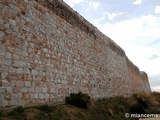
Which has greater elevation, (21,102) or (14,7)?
(14,7)

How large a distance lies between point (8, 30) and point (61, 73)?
2907 mm

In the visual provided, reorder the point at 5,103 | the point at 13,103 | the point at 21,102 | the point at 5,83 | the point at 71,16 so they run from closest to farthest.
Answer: the point at 5,103 < the point at 5,83 < the point at 13,103 < the point at 21,102 < the point at 71,16

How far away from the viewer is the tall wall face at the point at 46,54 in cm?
543

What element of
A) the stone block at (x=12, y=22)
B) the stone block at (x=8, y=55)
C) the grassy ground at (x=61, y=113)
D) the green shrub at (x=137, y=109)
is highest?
the stone block at (x=12, y=22)

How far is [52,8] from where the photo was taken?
7.89 meters

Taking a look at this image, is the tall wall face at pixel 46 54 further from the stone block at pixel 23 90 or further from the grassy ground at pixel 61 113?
the grassy ground at pixel 61 113

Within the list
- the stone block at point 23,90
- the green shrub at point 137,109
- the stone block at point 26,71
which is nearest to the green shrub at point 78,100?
the stone block at point 23,90

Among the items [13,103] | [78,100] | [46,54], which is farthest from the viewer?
[78,100]

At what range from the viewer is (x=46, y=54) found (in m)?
6.97

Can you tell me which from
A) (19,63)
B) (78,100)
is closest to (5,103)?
(19,63)

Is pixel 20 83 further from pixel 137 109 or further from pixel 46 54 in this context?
pixel 137 109

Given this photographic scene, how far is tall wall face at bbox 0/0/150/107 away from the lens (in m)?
5.43

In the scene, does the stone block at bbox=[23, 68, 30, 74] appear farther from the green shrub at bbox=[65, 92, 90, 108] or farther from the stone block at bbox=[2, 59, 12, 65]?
the green shrub at bbox=[65, 92, 90, 108]

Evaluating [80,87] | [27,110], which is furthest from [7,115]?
[80,87]
